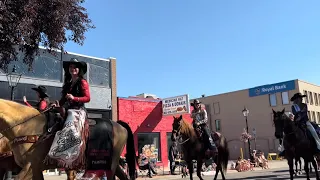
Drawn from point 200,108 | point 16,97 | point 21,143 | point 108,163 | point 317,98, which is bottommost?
point 108,163

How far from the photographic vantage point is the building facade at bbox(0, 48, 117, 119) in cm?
2155

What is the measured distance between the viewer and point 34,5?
889 cm

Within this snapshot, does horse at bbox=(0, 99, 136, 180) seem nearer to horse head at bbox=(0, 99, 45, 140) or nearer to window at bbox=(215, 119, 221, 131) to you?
horse head at bbox=(0, 99, 45, 140)

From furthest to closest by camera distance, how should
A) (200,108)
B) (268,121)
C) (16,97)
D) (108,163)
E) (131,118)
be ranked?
(268,121) → (131,118) → (16,97) → (200,108) → (108,163)

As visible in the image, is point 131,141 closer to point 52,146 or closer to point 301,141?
point 52,146

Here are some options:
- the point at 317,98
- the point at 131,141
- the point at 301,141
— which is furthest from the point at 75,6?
the point at 317,98

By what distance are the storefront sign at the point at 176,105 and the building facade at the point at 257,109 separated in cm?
2994

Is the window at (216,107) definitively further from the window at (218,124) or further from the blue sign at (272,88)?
the blue sign at (272,88)

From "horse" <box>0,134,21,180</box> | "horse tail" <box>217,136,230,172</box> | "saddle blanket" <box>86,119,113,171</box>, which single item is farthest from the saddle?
"horse tail" <box>217,136,230,172</box>

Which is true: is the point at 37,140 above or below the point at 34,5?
below

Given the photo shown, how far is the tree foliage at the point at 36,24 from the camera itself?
862 cm

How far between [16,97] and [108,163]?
16579 mm

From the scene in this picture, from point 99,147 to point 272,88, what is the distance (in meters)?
54.9

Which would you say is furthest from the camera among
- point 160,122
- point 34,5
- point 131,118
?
point 160,122
